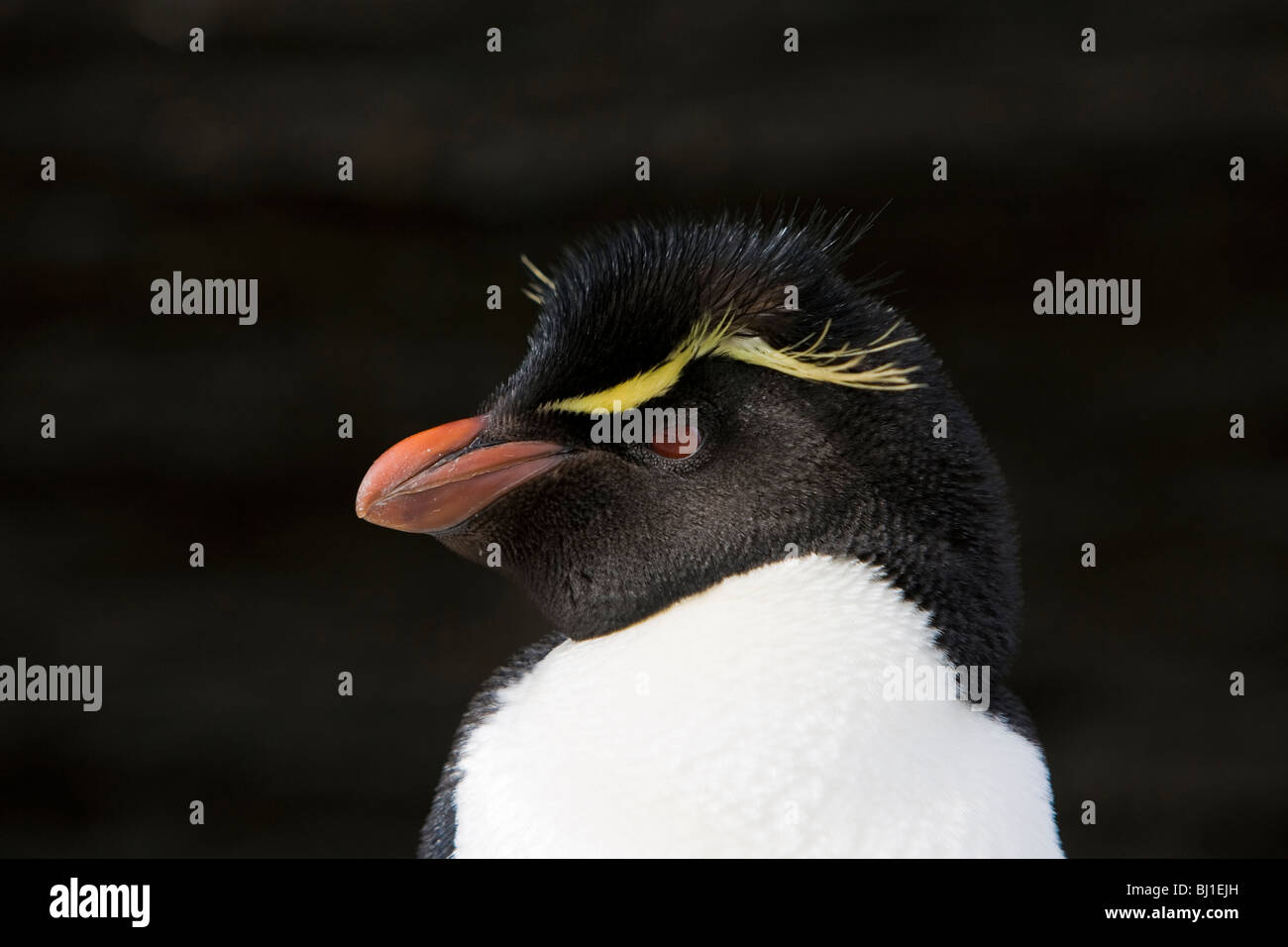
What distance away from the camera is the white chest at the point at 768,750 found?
3.22 ft

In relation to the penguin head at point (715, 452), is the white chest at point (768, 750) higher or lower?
lower

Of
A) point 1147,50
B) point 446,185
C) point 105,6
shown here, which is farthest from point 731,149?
point 105,6

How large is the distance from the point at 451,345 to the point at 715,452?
149cm

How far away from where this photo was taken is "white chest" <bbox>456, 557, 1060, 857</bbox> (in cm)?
98

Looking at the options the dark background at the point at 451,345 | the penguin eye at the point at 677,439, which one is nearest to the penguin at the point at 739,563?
the penguin eye at the point at 677,439

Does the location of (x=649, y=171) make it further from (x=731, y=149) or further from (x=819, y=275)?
(x=819, y=275)

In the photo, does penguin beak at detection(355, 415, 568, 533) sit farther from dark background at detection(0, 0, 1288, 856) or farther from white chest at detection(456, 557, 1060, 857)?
dark background at detection(0, 0, 1288, 856)

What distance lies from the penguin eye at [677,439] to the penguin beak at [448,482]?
2.9 inches

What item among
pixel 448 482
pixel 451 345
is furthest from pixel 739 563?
pixel 451 345

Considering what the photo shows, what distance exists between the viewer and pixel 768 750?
0.99m

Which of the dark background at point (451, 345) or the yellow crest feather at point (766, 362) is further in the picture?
the dark background at point (451, 345)

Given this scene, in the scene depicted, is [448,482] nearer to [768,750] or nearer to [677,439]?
[677,439]

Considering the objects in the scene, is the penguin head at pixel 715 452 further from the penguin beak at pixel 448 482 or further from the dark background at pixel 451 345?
the dark background at pixel 451 345
